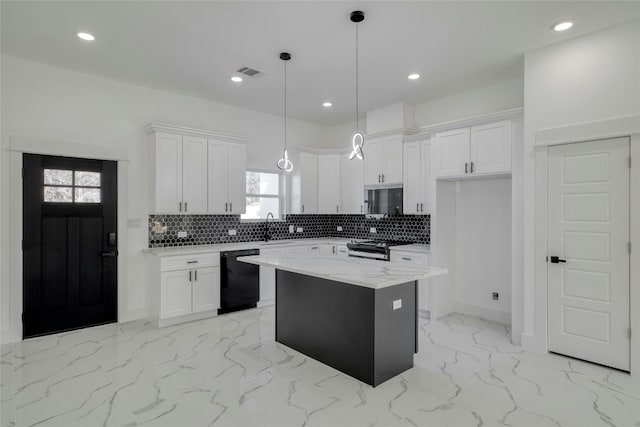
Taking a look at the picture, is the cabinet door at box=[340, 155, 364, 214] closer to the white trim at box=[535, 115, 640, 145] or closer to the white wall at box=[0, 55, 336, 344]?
the white wall at box=[0, 55, 336, 344]

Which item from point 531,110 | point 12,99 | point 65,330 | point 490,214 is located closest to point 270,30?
point 531,110

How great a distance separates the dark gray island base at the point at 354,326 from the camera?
296cm

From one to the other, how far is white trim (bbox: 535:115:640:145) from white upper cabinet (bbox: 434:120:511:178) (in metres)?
0.49

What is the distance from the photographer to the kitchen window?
19.9ft

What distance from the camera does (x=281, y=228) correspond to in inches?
249

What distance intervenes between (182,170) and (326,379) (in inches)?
129

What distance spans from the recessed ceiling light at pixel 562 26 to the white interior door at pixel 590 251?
1.05 metres

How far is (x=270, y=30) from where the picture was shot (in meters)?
3.34

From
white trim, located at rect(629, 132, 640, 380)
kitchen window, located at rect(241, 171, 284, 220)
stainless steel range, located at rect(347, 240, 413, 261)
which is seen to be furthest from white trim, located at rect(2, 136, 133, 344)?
white trim, located at rect(629, 132, 640, 380)

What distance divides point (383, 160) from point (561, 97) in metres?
2.46

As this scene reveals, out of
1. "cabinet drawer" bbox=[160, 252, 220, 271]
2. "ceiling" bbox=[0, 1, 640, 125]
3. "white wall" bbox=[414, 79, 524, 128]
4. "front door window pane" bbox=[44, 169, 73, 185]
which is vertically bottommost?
"cabinet drawer" bbox=[160, 252, 220, 271]

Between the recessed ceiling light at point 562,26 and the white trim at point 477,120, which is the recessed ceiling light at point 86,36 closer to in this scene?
the white trim at point 477,120

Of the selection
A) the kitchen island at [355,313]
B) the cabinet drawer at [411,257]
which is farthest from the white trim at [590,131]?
the cabinet drawer at [411,257]

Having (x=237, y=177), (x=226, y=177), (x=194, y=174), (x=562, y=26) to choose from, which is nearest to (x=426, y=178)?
(x=562, y=26)
